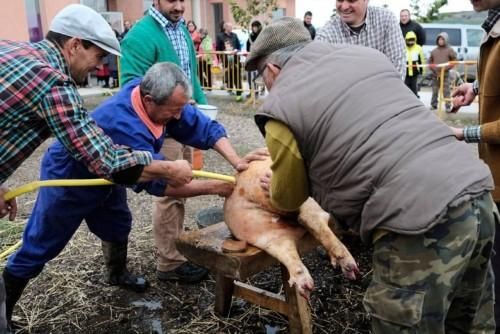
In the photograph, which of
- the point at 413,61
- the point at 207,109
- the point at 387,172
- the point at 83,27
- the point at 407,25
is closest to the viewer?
the point at 387,172

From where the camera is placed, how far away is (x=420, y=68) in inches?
404

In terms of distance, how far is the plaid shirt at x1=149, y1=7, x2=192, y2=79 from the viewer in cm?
387

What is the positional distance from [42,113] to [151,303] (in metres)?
1.77

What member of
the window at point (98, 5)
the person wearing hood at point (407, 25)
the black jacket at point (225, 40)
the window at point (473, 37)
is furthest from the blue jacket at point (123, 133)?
the window at point (98, 5)

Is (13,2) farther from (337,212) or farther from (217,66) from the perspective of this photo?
(337,212)

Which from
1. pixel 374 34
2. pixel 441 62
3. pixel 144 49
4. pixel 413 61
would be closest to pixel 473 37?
pixel 441 62

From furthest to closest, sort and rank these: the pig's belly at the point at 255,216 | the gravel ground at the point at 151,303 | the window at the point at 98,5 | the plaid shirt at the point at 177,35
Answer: the window at the point at 98,5 → the plaid shirt at the point at 177,35 → the gravel ground at the point at 151,303 → the pig's belly at the point at 255,216

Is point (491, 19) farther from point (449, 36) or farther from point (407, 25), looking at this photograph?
point (449, 36)

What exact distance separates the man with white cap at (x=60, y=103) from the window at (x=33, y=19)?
42.0ft

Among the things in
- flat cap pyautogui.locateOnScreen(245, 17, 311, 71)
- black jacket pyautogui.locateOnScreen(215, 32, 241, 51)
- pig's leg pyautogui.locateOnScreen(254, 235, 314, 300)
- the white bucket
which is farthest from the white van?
flat cap pyautogui.locateOnScreen(245, 17, 311, 71)

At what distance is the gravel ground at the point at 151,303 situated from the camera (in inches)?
127

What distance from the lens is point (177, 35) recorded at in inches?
157

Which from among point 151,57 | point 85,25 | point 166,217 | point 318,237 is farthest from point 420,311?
point 151,57

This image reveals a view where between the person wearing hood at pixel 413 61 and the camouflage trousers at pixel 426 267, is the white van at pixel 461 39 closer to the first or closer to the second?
the person wearing hood at pixel 413 61
